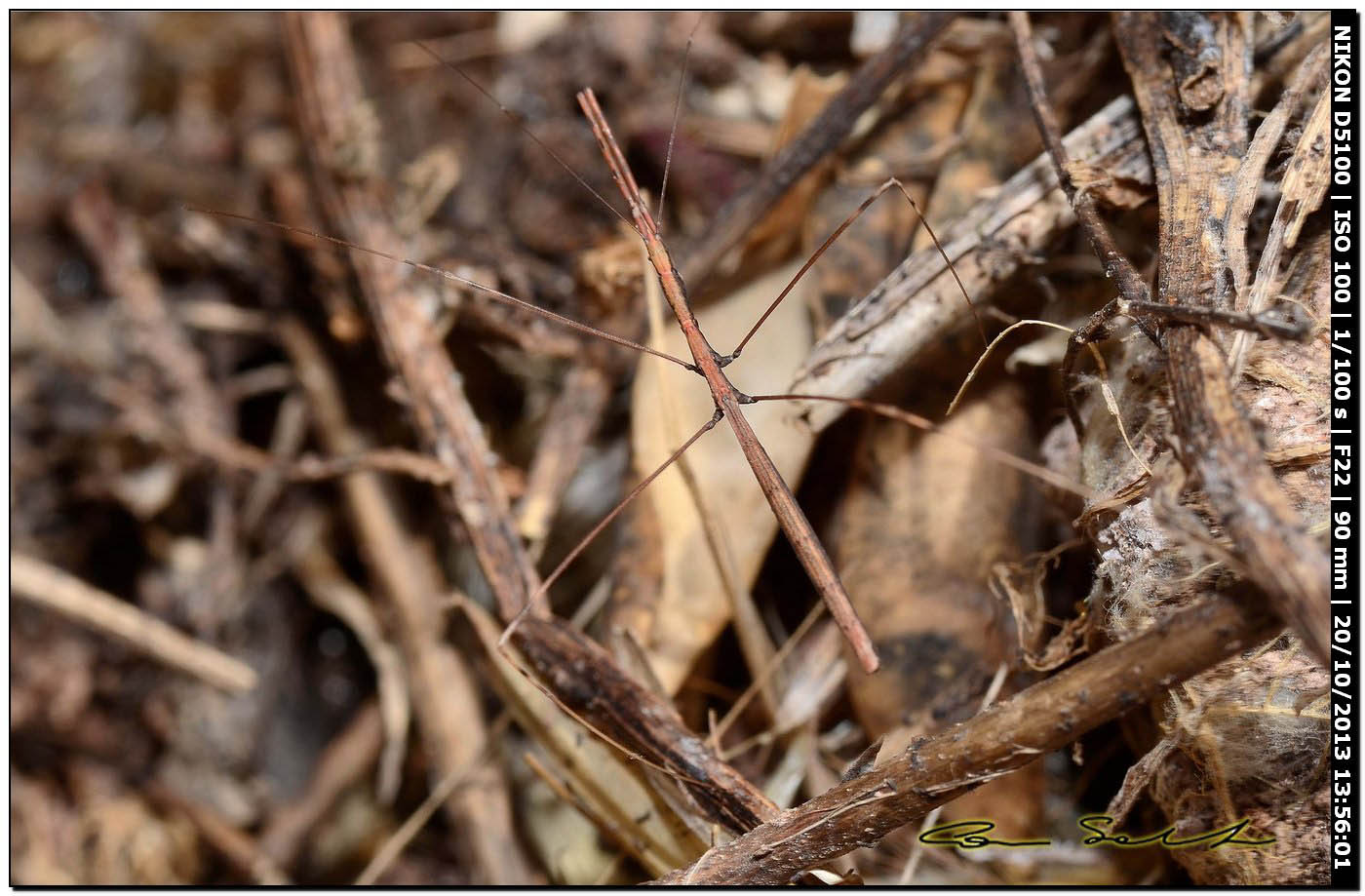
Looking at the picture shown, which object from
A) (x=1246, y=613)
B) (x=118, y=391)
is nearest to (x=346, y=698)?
(x=118, y=391)

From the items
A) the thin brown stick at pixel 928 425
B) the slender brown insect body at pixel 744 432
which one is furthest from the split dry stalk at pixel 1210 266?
the slender brown insect body at pixel 744 432

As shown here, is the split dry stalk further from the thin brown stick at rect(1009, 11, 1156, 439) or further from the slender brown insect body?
the slender brown insect body

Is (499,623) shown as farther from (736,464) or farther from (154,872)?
(154,872)

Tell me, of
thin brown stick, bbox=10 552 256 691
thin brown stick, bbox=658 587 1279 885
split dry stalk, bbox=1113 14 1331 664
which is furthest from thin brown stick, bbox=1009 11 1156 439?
thin brown stick, bbox=10 552 256 691

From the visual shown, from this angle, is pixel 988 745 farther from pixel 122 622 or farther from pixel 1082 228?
pixel 122 622

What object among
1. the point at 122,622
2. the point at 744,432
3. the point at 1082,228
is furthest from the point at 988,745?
the point at 122,622

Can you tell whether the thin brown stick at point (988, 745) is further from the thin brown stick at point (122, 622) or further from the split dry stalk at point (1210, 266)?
the thin brown stick at point (122, 622)
